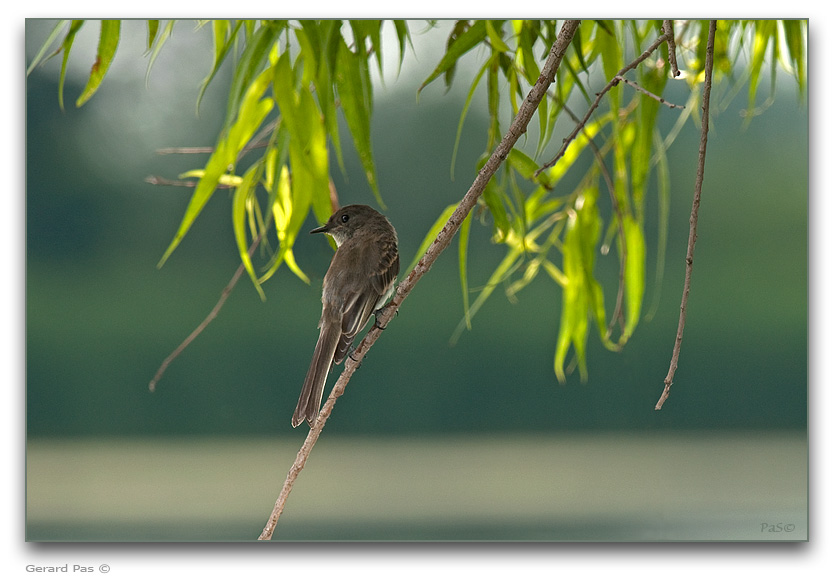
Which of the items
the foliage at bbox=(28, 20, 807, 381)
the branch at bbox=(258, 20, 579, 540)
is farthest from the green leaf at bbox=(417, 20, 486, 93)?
the branch at bbox=(258, 20, 579, 540)

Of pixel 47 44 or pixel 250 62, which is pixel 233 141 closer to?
pixel 250 62

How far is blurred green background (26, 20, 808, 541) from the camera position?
67.3 inches

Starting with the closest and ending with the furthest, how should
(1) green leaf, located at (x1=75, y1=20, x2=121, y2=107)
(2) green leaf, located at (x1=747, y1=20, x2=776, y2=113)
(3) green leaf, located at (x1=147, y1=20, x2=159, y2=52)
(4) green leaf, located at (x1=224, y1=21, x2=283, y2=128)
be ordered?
(4) green leaf, located at (x1=224, y1=21, x2=283, y2=128)
(1) green leaf, located at (x1=75, y1=20, x2=121, y2=107)
(3) green leaf, located at (x1=147, y1=20, x2=159, y2=52)
(2) green leaf, located at (x1=747, y1=20, x2=776, y2=113)

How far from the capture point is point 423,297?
2361mm

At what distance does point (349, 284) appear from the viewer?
149cm

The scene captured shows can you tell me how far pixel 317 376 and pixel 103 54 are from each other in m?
0.73

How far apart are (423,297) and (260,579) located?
3.22ft

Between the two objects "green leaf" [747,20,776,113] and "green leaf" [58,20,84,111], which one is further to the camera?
"green leaf" [747,20,776,113]

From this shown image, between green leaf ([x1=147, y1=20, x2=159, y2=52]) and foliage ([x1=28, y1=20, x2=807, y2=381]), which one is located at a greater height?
green leaf ([x1=147, y1=20, x2=159, y2=52])

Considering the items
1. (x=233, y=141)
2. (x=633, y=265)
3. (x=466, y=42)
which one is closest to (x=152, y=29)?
(x=233, y=141)

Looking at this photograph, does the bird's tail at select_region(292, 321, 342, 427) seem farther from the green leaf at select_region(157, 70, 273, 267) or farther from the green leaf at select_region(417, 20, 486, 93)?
the green leaf at select_region(417, 20, 486, 93)

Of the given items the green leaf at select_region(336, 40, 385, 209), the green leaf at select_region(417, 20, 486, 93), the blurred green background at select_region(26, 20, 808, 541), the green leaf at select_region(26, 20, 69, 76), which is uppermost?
the green leaf at select_region(26, 20, 69, 76)

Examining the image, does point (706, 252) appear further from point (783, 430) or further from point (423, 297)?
point (423, 297)

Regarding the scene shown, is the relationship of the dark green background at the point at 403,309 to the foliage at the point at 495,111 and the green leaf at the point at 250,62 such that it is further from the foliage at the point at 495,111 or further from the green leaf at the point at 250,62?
the green leaf at the point at 250,62
